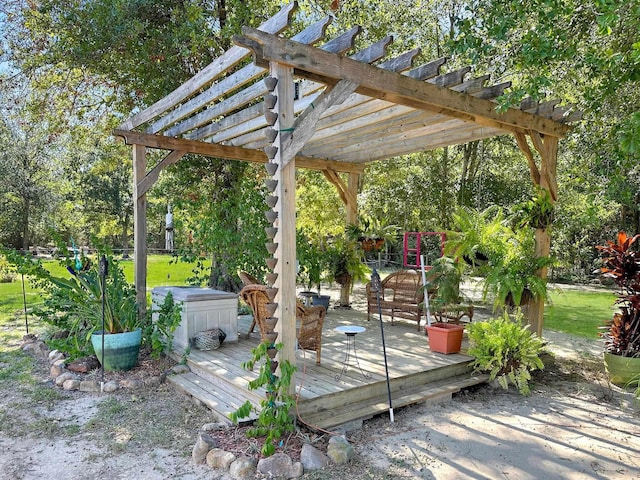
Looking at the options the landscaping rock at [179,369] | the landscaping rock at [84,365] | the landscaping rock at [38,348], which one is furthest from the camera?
the landscaping rock at [38,348]

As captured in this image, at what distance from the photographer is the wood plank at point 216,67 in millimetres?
2877

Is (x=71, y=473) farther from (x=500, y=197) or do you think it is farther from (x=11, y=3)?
(x=500, y=197)

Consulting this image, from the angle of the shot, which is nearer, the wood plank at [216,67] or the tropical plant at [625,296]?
the wood plank at [216,67]

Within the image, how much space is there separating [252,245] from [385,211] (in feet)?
24.1

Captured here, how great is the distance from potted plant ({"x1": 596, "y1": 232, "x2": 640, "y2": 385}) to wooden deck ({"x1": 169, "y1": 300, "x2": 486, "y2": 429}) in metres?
1.33

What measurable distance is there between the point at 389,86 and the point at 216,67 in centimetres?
144

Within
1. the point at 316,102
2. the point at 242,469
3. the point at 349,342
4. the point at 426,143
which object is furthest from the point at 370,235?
the point at 242,469

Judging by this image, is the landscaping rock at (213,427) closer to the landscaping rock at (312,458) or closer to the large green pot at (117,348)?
the landscaping rock at (312,458)

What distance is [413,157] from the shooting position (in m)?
13.0

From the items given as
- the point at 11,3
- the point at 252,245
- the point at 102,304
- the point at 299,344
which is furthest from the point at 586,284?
the point at 11,3

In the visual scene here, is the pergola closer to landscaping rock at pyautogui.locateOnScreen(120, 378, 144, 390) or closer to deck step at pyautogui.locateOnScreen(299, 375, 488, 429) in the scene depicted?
deck step at pyautogui.locateOnScreen(299, 375, 488, 429)

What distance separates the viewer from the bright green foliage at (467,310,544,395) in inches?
164

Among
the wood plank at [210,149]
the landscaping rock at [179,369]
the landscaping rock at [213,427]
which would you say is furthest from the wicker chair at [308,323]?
the wood plank at [210,149]

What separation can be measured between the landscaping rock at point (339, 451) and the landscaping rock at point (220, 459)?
61 cm
